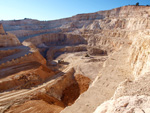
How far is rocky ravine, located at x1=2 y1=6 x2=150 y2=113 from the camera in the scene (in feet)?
12.2

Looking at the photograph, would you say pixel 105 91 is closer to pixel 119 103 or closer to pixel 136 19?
pixel 119 103

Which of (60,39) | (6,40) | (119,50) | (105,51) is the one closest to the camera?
(119,50)

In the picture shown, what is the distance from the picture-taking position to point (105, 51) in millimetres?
30406

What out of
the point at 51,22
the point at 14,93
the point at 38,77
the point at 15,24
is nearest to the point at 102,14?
the point at 51,22

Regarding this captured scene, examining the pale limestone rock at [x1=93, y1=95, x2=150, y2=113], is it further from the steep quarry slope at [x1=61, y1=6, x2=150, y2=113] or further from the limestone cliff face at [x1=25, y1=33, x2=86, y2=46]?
the limestone cliff face at [x1=25, y1=33, x2=86, y2=46]

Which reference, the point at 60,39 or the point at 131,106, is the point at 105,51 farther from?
the point at 131,106

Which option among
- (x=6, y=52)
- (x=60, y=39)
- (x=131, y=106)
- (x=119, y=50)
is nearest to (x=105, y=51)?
(x=119, y=50)

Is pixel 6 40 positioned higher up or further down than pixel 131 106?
higher up

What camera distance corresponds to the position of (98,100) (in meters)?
5.50

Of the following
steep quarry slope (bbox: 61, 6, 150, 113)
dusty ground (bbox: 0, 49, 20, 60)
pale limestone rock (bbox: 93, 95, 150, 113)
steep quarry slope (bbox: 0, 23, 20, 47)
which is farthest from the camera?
steep quarry slope (bbox: 0, 23, 20, 47)

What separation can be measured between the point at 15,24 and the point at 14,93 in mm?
45303

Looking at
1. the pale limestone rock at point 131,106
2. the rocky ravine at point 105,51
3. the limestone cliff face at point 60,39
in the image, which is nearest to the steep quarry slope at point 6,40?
the rocky ravine at point 105,51

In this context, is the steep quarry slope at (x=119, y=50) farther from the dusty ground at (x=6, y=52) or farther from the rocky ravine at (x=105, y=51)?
the dusty ground at (x=6, y=52)

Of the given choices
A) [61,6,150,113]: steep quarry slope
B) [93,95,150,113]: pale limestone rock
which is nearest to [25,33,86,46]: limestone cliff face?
[61,6,150,113]: steep quarry slope
